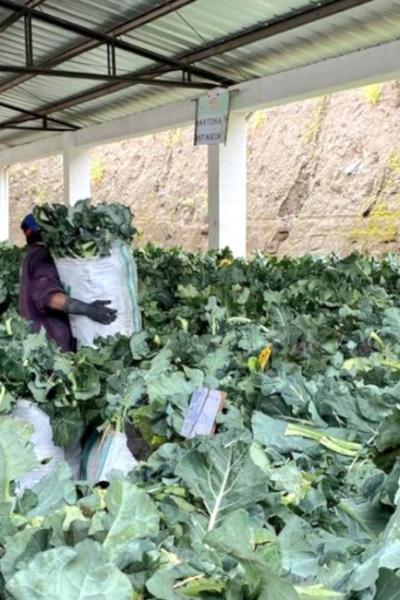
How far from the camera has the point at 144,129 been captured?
1130 cm

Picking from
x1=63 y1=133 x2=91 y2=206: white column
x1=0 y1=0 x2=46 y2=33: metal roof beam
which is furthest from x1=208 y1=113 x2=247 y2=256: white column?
x1=63 y1=133 x2=91 y2=206: white column

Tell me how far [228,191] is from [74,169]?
4.77 meters

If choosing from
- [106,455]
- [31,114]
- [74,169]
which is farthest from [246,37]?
[74,169]

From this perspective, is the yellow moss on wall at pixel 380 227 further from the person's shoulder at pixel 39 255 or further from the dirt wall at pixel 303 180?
the person's shoulder at pixel 39 255

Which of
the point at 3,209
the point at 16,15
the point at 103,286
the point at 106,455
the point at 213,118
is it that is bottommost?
the point at 106,455

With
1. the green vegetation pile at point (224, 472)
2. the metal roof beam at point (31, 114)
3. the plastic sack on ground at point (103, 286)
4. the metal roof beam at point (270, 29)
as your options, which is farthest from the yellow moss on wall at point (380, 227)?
the green vegetation pile at point (224, 472)

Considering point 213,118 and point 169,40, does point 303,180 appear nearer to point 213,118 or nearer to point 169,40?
point 213,118

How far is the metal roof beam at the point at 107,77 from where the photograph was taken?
8.57 m

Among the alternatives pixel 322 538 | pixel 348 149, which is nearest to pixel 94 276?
pixel 322 538

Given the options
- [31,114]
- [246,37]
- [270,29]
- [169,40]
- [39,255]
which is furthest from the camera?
[31,114]

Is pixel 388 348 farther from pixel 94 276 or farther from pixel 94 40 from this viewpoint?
pixel 94 40

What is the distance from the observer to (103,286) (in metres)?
4.33

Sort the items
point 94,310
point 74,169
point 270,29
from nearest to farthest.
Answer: point 94,310
point 270,29
point 74,169

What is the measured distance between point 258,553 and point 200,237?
18084 mm
